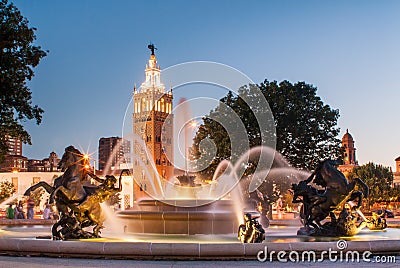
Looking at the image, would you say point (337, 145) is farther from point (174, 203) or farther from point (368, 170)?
point (368, 170)

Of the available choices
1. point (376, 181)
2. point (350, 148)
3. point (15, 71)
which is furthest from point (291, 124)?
point (350, 148)

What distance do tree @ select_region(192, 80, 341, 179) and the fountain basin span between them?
17877mm

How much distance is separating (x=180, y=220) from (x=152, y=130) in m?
118

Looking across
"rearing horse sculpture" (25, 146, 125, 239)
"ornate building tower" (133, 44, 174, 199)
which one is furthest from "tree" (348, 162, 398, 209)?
"ornate building tower" (133, 44, 174, 199)

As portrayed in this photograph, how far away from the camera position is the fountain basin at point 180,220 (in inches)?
573

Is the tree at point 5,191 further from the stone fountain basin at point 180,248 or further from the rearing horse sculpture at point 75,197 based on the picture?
the stone fountain basin at point 180,248

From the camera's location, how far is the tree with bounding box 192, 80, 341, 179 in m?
33.9

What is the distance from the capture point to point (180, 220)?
14.5m

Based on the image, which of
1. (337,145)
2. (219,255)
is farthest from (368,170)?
(219,255)

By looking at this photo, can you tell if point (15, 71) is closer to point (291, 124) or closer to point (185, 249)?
point (185, 249)

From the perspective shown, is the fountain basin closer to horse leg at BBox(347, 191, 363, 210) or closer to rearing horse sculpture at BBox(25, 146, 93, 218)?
rearing horse sculpture at BBox(25, 146, 93, 218)

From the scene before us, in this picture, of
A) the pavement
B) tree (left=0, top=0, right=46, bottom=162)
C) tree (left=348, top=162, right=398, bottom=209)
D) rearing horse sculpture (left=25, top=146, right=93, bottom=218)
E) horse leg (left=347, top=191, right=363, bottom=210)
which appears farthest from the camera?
tree (left=348, top=162, right=398, bottom=209)

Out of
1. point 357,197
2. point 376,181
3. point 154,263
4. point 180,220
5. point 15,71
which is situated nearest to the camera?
point 154,263

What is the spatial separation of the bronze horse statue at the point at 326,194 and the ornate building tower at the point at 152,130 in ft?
348
